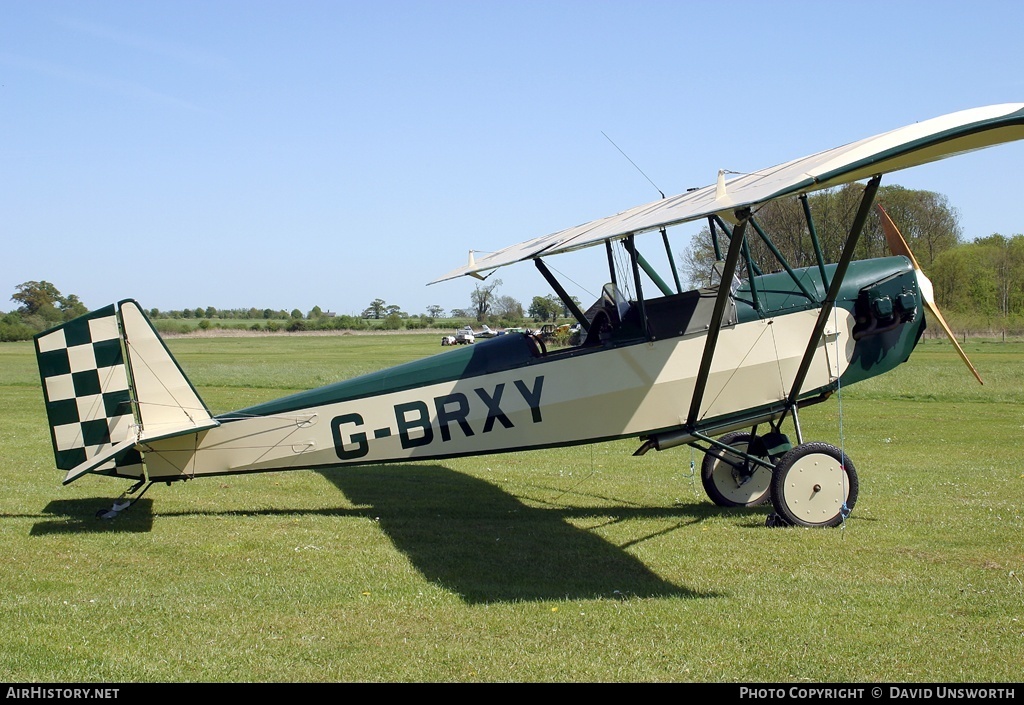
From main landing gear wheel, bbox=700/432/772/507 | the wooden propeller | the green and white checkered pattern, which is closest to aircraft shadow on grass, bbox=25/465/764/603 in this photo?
main landing gear wheel, bbox=700/432/772/507

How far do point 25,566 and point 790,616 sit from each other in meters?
5.50

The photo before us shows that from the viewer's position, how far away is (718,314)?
6.76m

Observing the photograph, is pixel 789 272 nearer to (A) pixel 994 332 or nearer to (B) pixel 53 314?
(A) pixel 994 332

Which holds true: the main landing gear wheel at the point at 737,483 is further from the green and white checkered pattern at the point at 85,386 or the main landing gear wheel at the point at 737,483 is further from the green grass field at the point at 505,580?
the green and white checkered pattern at the point at 85,386

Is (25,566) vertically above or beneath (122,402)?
beneath

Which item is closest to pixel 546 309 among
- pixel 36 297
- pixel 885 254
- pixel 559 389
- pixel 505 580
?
pixel 559 389

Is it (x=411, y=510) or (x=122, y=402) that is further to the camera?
(x=411, y=510)

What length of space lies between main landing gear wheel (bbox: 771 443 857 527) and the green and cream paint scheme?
12 mm

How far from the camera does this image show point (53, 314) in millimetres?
72188

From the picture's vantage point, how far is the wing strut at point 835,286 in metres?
6.15

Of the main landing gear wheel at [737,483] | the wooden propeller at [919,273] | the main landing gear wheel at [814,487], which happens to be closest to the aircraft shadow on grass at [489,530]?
the main landing gear wheel at [737,483]

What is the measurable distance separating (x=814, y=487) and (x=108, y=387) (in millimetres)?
6093

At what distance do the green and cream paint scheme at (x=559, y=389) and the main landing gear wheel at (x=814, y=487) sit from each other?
0.01 meters

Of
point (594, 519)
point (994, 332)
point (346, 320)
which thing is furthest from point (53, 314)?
point (594, 519)
